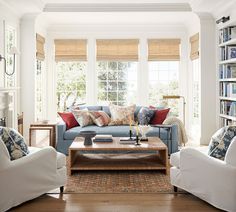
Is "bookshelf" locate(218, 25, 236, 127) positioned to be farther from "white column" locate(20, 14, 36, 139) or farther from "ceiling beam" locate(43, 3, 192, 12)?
"white column" locate(20, 14, 36, 139)

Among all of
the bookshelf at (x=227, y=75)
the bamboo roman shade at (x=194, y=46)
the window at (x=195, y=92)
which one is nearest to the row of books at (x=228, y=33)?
the bookshelf at (x=227, y=75)

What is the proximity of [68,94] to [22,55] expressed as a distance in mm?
2087

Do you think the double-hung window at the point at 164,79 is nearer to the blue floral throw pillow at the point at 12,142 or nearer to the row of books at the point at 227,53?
the row of books at the point at 227,53

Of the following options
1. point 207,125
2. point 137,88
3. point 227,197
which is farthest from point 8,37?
point 227,197

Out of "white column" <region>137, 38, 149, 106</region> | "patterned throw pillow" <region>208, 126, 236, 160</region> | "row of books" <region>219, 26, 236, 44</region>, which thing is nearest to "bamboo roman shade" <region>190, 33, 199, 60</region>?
"row of books" <region>219, 26, 236, 44</region>

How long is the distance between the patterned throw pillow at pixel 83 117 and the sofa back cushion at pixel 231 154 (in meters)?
3.74

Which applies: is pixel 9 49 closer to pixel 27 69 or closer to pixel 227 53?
pixel 27 69

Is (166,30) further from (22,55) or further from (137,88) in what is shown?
(22,55)

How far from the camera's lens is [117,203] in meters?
4.06

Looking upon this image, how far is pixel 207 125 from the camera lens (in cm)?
788

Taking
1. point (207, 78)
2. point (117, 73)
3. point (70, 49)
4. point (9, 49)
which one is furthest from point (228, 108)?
point (9, 49)

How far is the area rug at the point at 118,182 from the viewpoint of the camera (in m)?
4.57

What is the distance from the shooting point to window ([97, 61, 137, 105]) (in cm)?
952

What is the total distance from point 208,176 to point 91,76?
5.98 m
